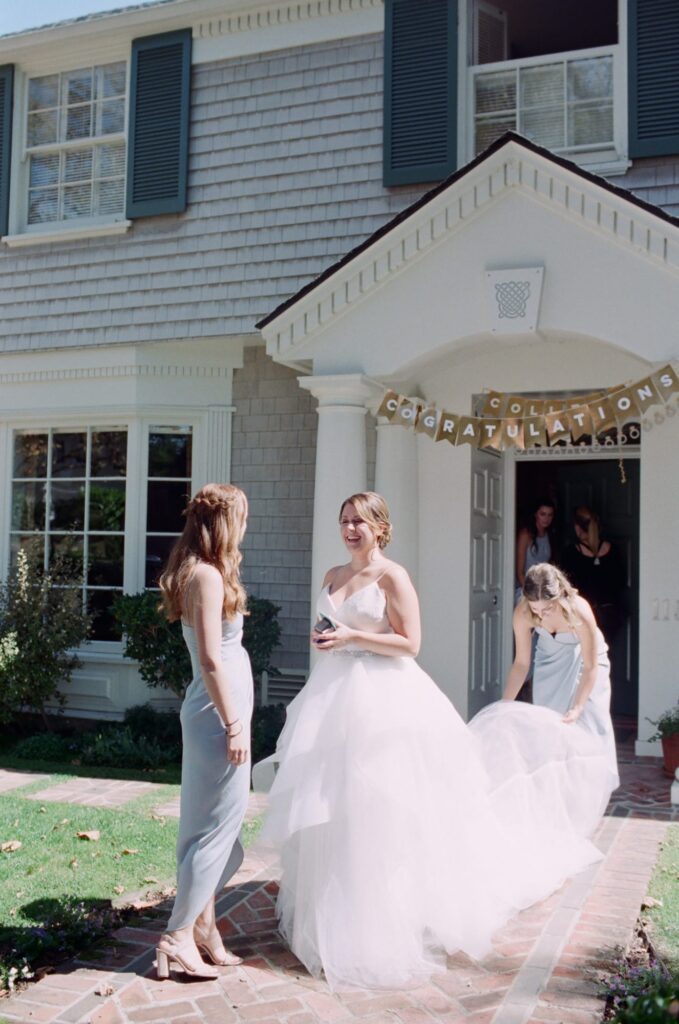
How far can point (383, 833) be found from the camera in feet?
13.0

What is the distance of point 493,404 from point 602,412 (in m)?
0.79

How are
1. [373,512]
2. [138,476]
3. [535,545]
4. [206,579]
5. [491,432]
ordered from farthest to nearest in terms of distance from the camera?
[138,476]
[535,545]
[491,432]
[373,512]
[206,579]

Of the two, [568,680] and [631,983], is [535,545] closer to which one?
[568,680]

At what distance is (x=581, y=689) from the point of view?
5301 mm

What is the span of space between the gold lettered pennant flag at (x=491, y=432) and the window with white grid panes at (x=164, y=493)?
3.90 meters

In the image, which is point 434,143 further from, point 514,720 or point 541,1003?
point 541,1003

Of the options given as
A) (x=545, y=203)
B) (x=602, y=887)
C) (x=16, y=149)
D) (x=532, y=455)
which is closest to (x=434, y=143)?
(x=545, y=203)

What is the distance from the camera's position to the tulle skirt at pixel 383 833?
3.88m

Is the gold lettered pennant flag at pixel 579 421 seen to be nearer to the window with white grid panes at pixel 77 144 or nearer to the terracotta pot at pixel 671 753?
the terracotta pot at pixel 671 753

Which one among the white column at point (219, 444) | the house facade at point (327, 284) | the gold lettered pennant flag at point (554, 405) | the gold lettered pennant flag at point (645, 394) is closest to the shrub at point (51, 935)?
the house facade at point (327, 284)

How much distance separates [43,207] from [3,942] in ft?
26.8

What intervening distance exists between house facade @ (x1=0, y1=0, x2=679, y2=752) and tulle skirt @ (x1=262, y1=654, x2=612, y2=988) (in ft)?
10.0

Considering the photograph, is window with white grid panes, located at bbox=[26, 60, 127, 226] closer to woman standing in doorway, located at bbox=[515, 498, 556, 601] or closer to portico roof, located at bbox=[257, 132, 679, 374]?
portico roof, located at bbox=[257, 132, 679, 374]

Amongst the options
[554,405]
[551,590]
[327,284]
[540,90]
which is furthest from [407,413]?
[540,90]
